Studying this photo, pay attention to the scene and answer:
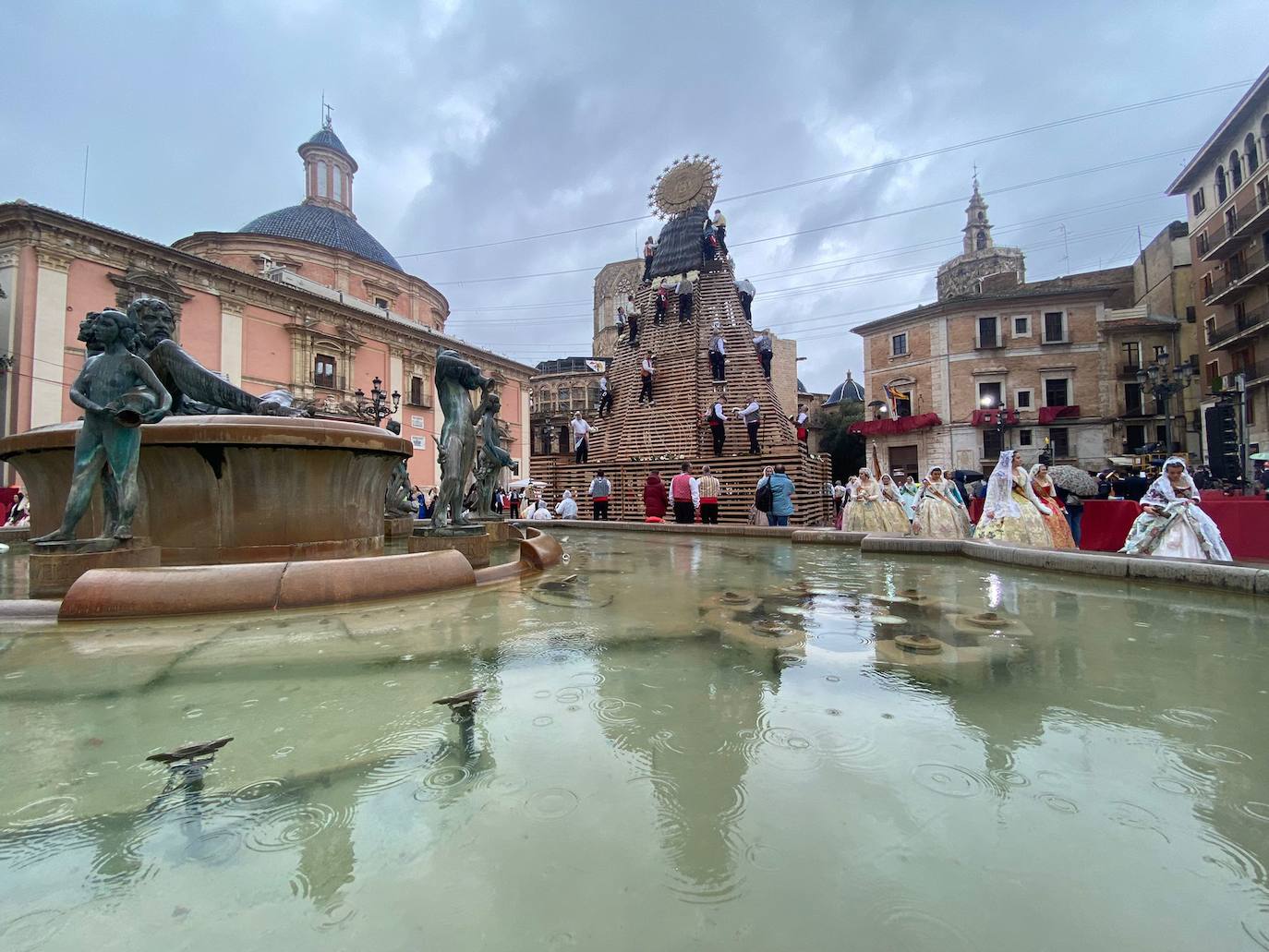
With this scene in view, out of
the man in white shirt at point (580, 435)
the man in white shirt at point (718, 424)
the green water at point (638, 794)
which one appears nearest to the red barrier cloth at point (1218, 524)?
the green water at point (638, 794)

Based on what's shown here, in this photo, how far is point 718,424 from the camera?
770 inches

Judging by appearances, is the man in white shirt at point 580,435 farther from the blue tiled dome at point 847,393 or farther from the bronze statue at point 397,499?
the blue tiled dome at point 847,393

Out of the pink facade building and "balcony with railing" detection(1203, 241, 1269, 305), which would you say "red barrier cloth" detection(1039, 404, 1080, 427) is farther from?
the pink facade building

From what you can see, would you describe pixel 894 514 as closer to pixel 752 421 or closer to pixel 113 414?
pixel 752 421

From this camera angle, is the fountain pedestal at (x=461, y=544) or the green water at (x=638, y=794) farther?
the fountain pedestal at (x=461, y=544)

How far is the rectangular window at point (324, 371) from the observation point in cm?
2791

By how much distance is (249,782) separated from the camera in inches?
60.6

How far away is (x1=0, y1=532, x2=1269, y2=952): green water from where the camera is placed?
1058 mm

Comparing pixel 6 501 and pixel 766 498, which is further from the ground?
pixel 6 501

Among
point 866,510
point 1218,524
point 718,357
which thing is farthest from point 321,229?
point 1218,524

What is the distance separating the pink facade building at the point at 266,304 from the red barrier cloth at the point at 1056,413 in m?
32.4

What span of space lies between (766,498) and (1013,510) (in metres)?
4.88

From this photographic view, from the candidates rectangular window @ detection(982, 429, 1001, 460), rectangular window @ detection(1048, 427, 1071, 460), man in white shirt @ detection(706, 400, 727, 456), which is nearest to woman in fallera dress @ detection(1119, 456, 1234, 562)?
man in white shirt @ detection(706, 400, 727, 456)

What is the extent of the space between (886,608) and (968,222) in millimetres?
67652
